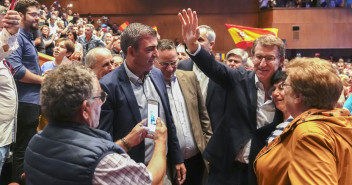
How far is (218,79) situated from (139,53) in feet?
1.86

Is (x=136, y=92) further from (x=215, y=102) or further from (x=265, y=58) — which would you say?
(x=265, y=58)

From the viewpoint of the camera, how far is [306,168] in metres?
1.46

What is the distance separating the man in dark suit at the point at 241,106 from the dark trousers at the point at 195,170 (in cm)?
45

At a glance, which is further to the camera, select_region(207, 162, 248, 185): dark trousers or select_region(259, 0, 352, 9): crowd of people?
select_region(259, 0, 352, 9): crowd of people

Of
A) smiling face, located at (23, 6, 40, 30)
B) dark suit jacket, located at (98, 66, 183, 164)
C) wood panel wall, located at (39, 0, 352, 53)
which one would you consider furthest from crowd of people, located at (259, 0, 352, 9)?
dark suit jacket, located at (98, 66, 183, 164)

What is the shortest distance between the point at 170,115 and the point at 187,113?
529 millimetres

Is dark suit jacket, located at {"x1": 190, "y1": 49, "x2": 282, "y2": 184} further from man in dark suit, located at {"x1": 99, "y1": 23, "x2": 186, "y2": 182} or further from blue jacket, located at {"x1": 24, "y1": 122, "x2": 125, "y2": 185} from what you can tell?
blue jacket, located at {"x1": 24, "y1": 122, "x2": 125, "y2": 185}

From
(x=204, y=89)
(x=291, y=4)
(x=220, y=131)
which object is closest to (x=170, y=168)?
(x=220, y=131)

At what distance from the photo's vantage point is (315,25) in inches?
645

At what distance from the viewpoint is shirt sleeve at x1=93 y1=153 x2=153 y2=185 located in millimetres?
1386

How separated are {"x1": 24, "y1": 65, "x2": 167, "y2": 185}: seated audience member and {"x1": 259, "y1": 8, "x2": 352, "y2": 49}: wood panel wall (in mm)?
15564

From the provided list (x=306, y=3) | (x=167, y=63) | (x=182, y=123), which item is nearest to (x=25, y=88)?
(x=167, y=63)

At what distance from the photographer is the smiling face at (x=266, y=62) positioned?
250cm

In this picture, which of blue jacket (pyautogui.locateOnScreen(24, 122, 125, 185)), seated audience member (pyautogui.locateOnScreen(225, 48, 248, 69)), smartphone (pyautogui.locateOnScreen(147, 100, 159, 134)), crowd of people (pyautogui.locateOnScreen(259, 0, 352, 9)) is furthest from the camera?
crowd of people (pyautogui.locateOnScreen(259, 0, 352, 9))
